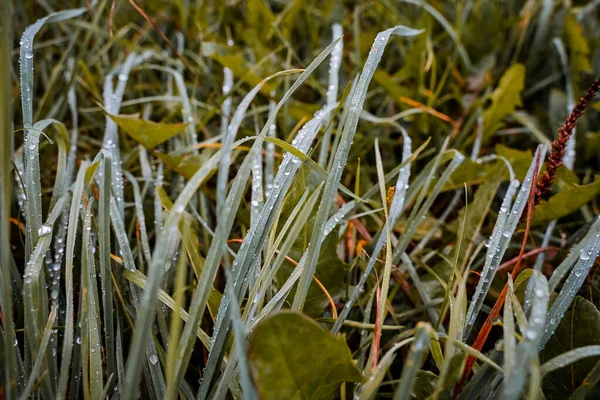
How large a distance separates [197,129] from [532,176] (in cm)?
64

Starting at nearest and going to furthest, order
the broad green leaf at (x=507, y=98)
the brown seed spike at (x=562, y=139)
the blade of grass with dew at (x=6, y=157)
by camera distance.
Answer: the blade of grass with dew at (x=6, y=157) → the brown seed spike at (x=562, y=139) → the broad green leaf at (x=507, y=98)

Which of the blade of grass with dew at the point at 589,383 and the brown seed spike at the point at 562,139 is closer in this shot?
the blade of grass with dew at the point at 589,383

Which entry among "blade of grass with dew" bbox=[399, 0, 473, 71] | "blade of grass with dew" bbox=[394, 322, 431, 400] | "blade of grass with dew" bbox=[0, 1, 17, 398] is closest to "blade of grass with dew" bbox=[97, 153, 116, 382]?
"blade of grass with dew" bbox=[0, 1, 17, 398]

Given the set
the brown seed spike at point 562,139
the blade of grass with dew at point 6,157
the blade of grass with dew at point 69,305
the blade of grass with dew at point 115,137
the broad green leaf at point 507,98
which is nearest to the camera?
the blade of grass with dew at point 6,157

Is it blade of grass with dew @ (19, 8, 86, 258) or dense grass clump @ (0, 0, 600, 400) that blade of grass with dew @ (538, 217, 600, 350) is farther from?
blade of grass with dew @ (19, 8, 86, 258)

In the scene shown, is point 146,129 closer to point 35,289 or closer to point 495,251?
point 35,289

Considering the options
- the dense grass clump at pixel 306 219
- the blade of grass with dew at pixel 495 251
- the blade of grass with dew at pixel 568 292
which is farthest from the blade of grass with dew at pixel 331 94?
the blade of grass with dew at pixel 568 292

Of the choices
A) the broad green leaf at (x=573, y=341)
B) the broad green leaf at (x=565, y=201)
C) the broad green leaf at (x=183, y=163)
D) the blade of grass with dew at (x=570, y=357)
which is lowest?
the broad green leaf at (x=573, y=341)

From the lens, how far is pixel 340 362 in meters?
0.52

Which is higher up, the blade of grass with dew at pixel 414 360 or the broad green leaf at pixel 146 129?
the broad green leaf at pixel 146 129

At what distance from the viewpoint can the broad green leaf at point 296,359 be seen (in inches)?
18.9

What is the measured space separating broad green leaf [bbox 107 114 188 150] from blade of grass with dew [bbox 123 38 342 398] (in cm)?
32

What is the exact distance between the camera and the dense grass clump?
0.52m

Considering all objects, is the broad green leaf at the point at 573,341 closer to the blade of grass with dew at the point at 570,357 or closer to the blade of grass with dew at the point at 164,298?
the blade of grass with dew at the point at 570,357
